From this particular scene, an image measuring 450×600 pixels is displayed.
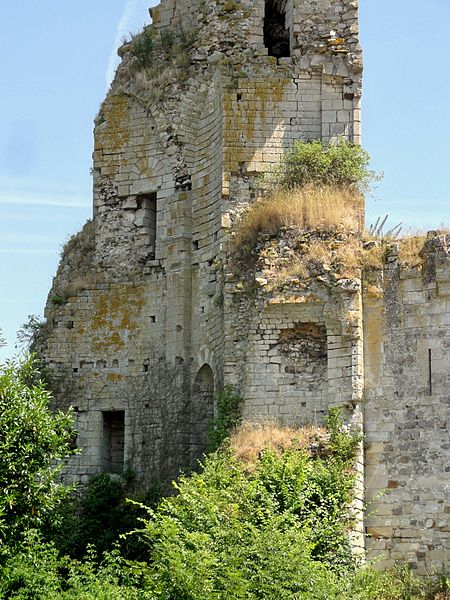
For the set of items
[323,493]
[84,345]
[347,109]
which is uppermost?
[347,109]

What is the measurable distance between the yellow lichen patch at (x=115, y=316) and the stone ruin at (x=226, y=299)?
3cm

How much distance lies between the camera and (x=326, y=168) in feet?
89.8

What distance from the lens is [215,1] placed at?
97.0ft

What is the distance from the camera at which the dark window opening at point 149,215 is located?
30.6 meters

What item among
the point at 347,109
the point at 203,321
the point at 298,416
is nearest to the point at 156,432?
the point at 203,321

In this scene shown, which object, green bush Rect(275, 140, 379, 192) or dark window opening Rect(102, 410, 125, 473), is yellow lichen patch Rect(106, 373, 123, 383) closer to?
dark window opening Rect(102, 410, 125, 473)

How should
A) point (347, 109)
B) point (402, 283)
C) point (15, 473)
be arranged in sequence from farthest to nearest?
point (347, 109) → point (402, 283) → point (15, 473)

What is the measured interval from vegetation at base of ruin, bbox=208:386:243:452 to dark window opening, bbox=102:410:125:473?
13.8 feet

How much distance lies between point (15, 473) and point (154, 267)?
779 centimetres

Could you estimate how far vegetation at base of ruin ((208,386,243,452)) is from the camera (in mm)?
25719

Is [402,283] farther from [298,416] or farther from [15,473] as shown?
[15,473]

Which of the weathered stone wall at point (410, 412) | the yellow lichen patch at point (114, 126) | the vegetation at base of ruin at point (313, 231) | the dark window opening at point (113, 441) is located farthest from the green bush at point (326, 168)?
the dark window opening at point (113, 441)

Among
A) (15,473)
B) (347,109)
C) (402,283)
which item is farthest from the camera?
(347,109)

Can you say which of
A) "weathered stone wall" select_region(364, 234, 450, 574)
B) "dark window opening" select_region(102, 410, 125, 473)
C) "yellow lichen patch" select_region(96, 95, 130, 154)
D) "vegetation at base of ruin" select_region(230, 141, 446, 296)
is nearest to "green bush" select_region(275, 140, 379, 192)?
"vegetation at base of ruin" select_region(230, 141, 446, 296)
